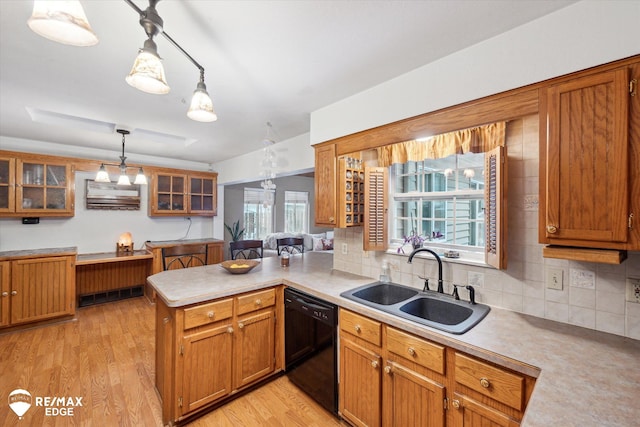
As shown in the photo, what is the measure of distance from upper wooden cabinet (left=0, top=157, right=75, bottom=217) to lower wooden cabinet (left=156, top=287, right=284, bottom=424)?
3006mm

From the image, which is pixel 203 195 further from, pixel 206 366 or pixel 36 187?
pixel 206 366

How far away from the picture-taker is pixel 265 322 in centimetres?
216

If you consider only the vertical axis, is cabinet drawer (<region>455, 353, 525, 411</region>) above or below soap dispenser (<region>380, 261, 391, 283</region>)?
below

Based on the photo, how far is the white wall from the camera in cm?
116

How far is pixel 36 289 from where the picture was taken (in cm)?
321

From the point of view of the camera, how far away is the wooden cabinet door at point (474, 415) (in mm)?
1116

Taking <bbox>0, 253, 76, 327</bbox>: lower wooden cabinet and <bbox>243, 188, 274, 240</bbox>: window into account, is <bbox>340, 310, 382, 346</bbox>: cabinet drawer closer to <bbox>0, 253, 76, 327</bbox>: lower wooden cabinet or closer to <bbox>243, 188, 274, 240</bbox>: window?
<bbox>0, 253, 76, 327</bbox>: lower wooden cabinet

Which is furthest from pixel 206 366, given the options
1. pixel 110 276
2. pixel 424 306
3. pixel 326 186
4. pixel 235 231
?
pixel 235 231

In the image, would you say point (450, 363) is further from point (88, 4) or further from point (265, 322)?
point (88, 4)

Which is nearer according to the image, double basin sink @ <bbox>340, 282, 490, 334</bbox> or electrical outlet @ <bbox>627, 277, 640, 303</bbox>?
electrical outlet @ <bbox>627, 277, 640, 303</bbox>

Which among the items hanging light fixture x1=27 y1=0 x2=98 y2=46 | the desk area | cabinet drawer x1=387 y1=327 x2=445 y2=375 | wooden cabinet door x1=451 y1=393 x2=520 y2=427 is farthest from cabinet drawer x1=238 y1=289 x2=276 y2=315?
the desk area

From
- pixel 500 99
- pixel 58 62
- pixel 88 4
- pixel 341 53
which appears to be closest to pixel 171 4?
pixel 88 4

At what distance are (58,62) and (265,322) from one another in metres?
2.37

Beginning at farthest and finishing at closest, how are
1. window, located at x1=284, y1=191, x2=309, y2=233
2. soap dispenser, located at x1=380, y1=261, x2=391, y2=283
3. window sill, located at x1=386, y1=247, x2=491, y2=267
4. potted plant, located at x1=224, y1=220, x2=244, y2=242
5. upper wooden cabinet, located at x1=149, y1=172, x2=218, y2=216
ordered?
window, located at x1=284, y1=191, x2=309, y2=233, potted plant, located at x1=224, y1=220, x2=244, y2=242, upper wooden cabinet, located at x1=149, y1=172, x2=218, y2=216, soap dispenser, located at x1=380, y1=261, x2=391, y2=283, window sill, located at x1=386, y1=247, x2=491, y2=267
